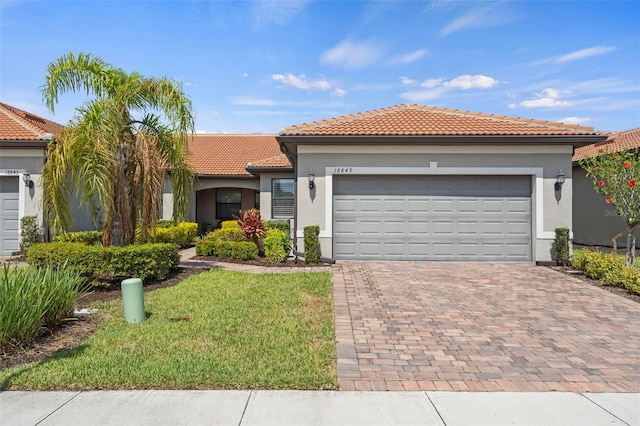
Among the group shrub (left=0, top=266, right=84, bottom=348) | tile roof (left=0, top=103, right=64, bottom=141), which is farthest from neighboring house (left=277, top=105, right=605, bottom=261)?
tile roof (left=0, top=103, right=64, bottom=141)

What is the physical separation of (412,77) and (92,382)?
14417mm

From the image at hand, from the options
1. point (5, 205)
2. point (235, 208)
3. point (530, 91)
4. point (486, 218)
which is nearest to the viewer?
point (486, 218)

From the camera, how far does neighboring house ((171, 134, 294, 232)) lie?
16.3 meters

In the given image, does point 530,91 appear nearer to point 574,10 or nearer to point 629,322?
point 574,10

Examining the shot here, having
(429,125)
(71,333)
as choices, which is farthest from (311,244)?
(71,333)

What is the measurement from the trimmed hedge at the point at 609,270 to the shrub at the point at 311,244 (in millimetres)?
7195

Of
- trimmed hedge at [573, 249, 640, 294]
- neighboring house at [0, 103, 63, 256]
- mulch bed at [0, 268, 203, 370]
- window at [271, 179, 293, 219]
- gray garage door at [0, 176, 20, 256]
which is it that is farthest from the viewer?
window at [271, 179, 293, 219]

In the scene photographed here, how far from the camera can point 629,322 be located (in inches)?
227

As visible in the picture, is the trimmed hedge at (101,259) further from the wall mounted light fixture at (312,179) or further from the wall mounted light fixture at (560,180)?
the wall mounted light fixture at (560,180)

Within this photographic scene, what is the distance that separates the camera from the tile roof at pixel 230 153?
1838 cm

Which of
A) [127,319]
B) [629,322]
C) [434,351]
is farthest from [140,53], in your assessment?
[629,322]

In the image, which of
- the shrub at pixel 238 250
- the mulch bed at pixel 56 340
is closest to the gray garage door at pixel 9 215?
the shrub at pixel 238 250

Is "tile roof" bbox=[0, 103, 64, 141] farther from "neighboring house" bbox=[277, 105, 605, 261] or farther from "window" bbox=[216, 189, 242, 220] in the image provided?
"neighboring house" bbox=[277, 105, 605, 261]

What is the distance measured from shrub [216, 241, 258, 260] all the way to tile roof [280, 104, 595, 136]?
3.81 metres
